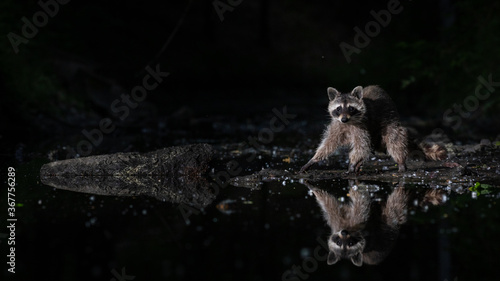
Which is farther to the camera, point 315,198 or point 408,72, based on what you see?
point 408,72

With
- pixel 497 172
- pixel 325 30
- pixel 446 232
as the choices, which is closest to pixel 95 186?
pixel 446 232

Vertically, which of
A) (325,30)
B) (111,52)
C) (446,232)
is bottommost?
(446,232)

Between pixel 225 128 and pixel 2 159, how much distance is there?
6.13 m

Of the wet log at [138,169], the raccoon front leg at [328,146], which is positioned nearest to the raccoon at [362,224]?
the raccoon front leg at [328,146]

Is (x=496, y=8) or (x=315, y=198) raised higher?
(x=496, y=8)

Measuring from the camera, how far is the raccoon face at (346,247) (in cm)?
445

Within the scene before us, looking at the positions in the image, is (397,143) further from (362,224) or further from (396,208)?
(362,224)

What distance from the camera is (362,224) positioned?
528 centimetres

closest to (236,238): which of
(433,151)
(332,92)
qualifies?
(332,92)

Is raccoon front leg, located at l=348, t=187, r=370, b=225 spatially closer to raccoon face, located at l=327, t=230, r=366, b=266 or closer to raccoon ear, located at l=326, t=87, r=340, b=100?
raccoon face, located at l=327, t=230, r=366, b=266

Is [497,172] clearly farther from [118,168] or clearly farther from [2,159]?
[2,159]

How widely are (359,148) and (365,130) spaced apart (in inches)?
10.1

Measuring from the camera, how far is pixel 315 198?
6.43m

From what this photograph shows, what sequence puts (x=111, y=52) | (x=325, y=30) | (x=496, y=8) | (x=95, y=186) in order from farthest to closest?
(x=325, y=30)
(x=111, y=52)
(x=496, y=8)
(x=95, y=186)
